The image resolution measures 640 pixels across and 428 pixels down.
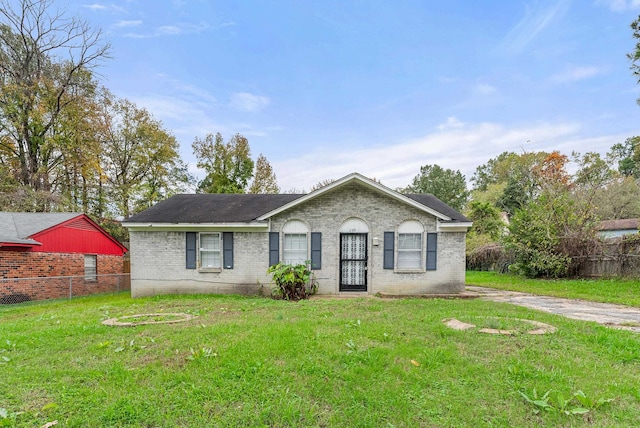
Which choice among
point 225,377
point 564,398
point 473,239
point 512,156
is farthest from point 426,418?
point 512,156

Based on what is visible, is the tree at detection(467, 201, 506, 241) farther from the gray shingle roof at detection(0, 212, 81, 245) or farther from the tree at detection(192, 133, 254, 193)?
the gray shingle roof at detection(0, 212, 81, 245)

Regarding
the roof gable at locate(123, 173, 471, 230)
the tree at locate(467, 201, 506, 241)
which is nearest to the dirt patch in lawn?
the roof gable at locate(123, 173, 471, 230)

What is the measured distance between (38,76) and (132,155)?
6.68m

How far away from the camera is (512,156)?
4384 cm

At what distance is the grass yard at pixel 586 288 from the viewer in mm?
9084

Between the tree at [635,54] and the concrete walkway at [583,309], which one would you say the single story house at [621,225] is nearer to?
the tree at [635,54]

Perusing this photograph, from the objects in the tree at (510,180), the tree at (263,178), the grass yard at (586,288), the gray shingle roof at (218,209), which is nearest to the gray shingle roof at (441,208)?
the gray shingle roof at (218,209)

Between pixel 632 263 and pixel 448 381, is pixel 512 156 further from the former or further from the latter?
pixel 448 381

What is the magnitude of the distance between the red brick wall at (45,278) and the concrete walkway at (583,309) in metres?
14.8

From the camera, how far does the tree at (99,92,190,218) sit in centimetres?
2197

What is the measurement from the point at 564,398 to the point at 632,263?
12.7m

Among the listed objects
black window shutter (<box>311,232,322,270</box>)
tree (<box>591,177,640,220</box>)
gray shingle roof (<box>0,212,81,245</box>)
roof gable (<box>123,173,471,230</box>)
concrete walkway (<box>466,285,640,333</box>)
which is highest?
tree (<box>591,177,640,220</box>)

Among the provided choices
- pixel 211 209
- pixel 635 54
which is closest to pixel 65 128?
pixel 211 209

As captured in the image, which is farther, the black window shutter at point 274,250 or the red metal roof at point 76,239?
the red metal roof at point 76,239
